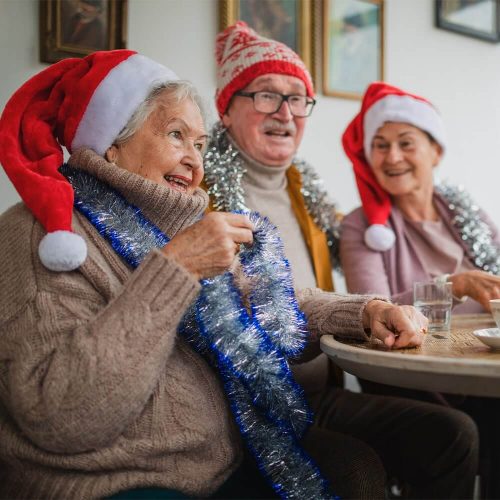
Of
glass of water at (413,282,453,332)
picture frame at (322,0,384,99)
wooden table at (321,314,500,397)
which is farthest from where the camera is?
picture frame at (322,0,384,99)

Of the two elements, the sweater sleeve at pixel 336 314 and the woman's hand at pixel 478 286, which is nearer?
the sweater sleeve at pixel 336 314

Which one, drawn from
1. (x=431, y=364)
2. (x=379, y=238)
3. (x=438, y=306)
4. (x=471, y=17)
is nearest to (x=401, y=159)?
(x=379, y=238)

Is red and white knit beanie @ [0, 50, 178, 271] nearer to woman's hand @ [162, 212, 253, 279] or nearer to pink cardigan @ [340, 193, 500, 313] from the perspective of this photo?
woman's hand @ [162, 212, 253, 279]

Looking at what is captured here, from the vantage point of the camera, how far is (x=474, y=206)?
2.23 metres

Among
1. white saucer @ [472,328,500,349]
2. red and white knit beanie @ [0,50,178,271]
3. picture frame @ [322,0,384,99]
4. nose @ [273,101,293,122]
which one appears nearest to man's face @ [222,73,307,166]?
nose @ [273,101,293,122]

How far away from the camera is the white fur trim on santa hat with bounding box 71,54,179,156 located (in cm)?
129

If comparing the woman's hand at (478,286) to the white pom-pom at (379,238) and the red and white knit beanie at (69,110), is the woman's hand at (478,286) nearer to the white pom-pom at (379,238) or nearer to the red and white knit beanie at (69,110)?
the white pom-pom at (379,238)

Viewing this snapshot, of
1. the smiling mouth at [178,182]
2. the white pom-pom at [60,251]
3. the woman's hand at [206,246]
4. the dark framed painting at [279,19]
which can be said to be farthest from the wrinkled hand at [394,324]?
the dark framed painting at [279,19]

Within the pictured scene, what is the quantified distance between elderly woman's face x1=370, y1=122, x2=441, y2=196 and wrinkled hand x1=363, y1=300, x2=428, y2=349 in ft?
3.11

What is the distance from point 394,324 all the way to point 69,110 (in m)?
0.84

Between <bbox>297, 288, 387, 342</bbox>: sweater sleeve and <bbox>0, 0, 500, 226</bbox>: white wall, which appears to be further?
<bbox>0, 0, 500, 226</bbox>: white wall

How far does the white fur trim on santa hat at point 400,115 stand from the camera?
2.14m

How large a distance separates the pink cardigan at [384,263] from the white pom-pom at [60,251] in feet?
3.69

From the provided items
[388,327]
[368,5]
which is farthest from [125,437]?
[368,5]
